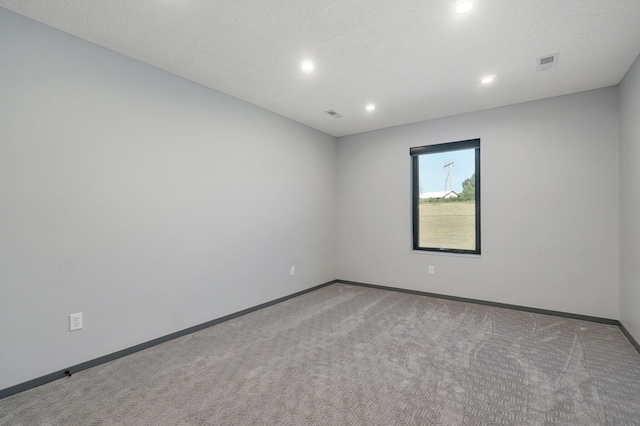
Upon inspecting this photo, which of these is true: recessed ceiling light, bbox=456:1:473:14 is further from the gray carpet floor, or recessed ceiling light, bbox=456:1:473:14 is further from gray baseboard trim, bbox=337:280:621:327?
gray baseboard trim, bbox=337:280:621:327

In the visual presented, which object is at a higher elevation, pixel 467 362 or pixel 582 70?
pixel 582 70

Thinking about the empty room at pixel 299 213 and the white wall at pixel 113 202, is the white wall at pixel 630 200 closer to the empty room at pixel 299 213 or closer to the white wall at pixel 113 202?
the empty room at pixel 299 213

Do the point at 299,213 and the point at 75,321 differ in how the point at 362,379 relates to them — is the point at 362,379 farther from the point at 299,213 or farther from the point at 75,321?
the point at 299,213

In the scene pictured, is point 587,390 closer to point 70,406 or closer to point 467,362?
point 467,362

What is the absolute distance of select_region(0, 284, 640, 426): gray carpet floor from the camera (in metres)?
1.78

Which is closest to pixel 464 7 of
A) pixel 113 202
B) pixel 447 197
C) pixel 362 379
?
pixel 362 379

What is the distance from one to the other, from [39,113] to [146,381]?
2.06m

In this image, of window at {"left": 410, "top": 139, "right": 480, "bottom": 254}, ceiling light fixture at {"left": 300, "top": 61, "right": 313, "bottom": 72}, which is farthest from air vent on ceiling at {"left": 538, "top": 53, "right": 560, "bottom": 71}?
ceiling light fixture at {"left": 300, "top": 61, "right": 313, "bottom": 72}

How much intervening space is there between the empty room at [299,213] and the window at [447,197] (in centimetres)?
3

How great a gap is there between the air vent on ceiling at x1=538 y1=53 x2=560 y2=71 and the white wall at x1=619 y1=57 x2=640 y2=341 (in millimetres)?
639

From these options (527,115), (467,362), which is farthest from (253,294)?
(527,115)

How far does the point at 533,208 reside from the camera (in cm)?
365

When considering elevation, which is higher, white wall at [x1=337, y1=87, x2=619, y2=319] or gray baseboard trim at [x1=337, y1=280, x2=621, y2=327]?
white wall at [x1=337, y1=87, x2=619, y2=319]

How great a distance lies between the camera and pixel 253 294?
12.4 ft
